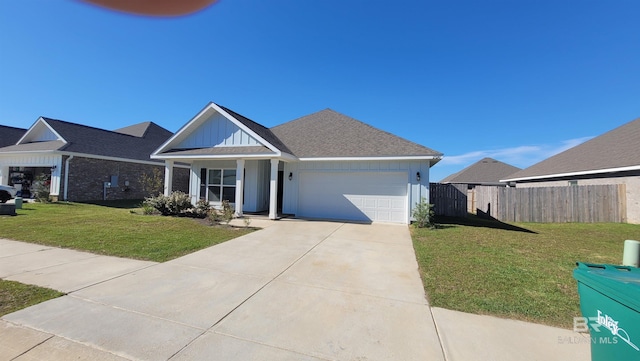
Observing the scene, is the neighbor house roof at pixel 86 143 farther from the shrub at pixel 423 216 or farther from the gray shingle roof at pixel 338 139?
the shrub at pixel 423 216

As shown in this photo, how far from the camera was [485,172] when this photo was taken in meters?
32.8

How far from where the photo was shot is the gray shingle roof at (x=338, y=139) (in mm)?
12109

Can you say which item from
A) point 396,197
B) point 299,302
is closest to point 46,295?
point 299,302

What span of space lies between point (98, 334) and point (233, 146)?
10.7 meters

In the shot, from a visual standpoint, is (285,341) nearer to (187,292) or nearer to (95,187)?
(187,292)

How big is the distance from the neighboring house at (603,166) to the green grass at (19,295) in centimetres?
1972

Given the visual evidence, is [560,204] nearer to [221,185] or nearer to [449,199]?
[449,199]

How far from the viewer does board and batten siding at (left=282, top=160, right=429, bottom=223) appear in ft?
38.2

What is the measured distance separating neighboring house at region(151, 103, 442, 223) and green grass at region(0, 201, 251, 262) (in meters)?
3.51

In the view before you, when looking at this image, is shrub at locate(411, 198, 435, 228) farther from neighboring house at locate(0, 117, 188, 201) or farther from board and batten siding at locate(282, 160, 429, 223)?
neighboring house at locate(0, 117, 188, 201)

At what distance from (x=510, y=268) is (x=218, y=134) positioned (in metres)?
12.5

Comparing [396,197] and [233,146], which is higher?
[233,146]

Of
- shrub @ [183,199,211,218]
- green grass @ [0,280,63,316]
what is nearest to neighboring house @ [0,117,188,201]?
shrub @ [183,199,211,218]

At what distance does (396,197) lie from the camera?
39.6 feet
